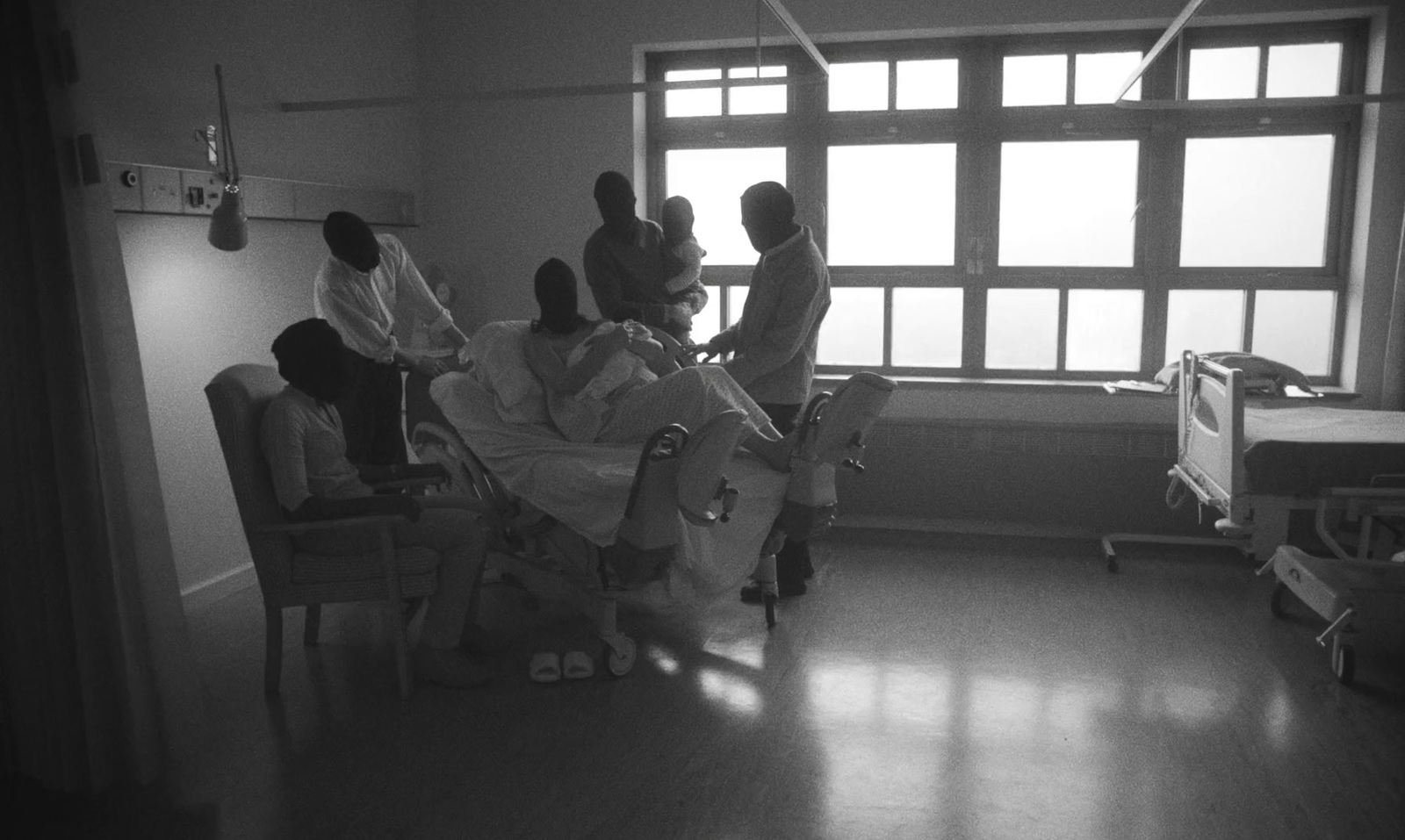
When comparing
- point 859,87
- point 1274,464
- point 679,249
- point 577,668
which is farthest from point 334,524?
point 859,87

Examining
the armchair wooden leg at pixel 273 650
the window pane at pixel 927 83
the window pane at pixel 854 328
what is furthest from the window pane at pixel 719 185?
the armchair wooden leg at pixel 273 650

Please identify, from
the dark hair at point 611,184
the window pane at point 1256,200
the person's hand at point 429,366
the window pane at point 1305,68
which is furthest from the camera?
the window pane at point 1256,200

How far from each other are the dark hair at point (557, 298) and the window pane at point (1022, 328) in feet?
8.73

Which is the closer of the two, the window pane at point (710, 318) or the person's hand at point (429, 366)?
the person's hand at point (429, 366)

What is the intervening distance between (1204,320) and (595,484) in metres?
3.66

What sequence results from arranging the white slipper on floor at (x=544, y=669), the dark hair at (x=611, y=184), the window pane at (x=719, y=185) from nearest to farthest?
1. the white slipper on floor at (x=544, y=669)
2. the dark hair at (x=611, y=184)
3. the window pane at (x=719, y=185)

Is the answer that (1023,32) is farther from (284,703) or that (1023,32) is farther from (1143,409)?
(284,703)

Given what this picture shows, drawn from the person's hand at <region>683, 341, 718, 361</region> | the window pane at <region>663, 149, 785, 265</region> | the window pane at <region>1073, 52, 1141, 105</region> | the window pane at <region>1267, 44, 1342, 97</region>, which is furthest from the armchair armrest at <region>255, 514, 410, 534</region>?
the window pane at <region>1267, 44, 1342, 97</region>

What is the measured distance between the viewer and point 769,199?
13.1 ft

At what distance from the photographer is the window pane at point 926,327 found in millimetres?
5734

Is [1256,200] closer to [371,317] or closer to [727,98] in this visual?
[727,98]

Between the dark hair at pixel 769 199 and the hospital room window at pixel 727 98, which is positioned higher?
the hospital room window at pixel 727 98

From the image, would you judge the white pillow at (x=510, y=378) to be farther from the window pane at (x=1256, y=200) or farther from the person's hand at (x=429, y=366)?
the window pane at (x=1256, y=200)

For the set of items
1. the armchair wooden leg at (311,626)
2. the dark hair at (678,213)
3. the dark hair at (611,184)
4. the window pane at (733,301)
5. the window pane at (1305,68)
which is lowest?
the armchair wooden leg at (311,626)
